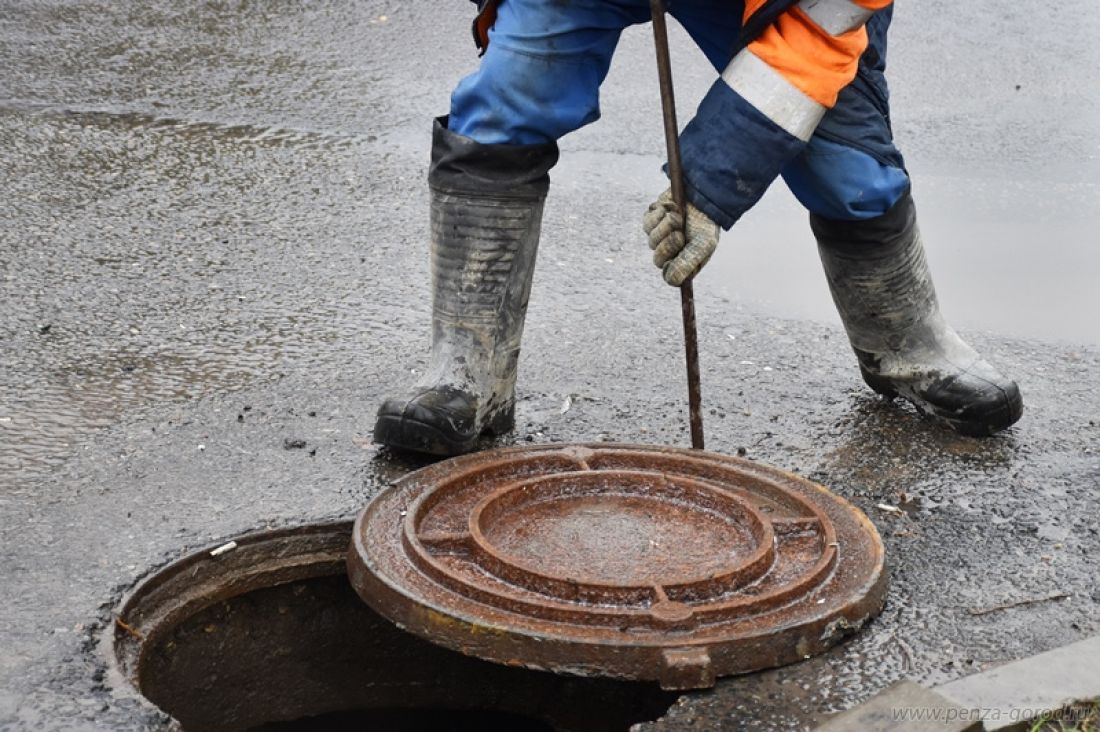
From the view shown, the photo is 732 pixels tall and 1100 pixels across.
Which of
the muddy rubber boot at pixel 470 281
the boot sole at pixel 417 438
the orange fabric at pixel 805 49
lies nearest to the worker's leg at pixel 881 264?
the orange fabric at pixel 805 49

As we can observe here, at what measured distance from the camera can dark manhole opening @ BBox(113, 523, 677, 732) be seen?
100 inches

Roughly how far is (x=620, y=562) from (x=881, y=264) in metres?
1.07

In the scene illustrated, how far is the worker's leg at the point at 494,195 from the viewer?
278 cm

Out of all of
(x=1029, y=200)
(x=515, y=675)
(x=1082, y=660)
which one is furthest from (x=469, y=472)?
(x=1029, y=200)

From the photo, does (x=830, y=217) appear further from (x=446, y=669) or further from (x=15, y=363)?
(x=15, y=363)

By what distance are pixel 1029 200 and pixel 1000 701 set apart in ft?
11.6

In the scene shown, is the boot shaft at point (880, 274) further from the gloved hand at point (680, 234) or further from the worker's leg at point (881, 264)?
the gloved hand at point (680, 234)

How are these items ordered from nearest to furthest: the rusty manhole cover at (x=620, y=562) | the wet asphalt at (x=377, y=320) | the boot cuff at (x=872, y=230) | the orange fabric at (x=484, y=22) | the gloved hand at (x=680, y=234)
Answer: the rusty manhole cover at (x=620, y=562) → the wet asphalt at (x=377, y=320) → the gloved hand at (x=680, y=234) → the orange fabric at (x=484, y=22) → the boot cuff at (x=872, y=230)

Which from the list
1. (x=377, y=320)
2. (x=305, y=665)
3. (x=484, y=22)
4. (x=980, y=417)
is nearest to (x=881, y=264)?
(x=980, y=417)

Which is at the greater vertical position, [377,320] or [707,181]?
[707,181]

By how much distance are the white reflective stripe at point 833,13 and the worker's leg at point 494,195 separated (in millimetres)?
392

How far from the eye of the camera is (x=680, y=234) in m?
2.74

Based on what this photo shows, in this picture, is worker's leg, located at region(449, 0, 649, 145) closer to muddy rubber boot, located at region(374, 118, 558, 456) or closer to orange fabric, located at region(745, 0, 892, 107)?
muddy rubber boot, located at region(374, 118, 558, 456)

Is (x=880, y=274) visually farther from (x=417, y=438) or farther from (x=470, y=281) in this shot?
(x=417, y=438)
